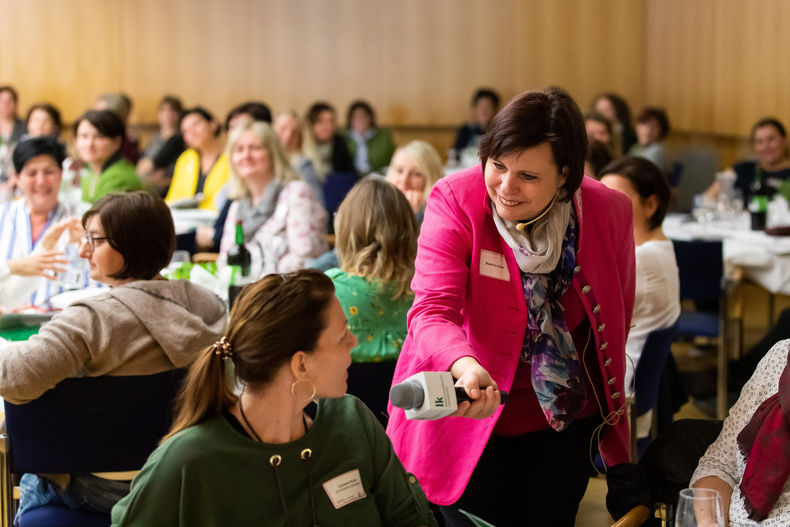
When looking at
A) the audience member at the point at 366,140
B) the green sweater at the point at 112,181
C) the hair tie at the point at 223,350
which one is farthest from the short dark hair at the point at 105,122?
the audience member at the point at 366,140

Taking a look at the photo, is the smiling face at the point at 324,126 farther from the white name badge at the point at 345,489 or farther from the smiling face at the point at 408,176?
the white name badge at the point at 345,489

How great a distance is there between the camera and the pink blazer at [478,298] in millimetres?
2133

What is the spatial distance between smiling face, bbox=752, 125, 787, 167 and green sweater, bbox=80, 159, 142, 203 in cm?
446

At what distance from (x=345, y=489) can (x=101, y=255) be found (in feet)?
3.96

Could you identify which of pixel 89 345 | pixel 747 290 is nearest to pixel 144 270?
→ pixel 89 345

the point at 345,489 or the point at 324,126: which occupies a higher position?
the point at 324,126

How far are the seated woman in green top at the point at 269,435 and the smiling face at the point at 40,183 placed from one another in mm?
2837

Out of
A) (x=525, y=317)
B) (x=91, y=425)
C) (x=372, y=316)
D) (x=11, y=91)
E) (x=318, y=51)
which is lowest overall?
(x=91, y=425)

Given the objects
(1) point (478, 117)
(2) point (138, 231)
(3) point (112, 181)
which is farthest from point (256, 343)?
(1) point (478, 117)

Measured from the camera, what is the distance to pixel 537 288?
2.17 metres

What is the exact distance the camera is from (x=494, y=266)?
2162mm

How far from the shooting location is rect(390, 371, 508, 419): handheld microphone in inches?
69.1

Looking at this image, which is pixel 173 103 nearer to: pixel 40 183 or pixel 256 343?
pixel 40 183

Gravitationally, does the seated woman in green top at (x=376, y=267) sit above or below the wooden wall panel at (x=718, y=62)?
below
